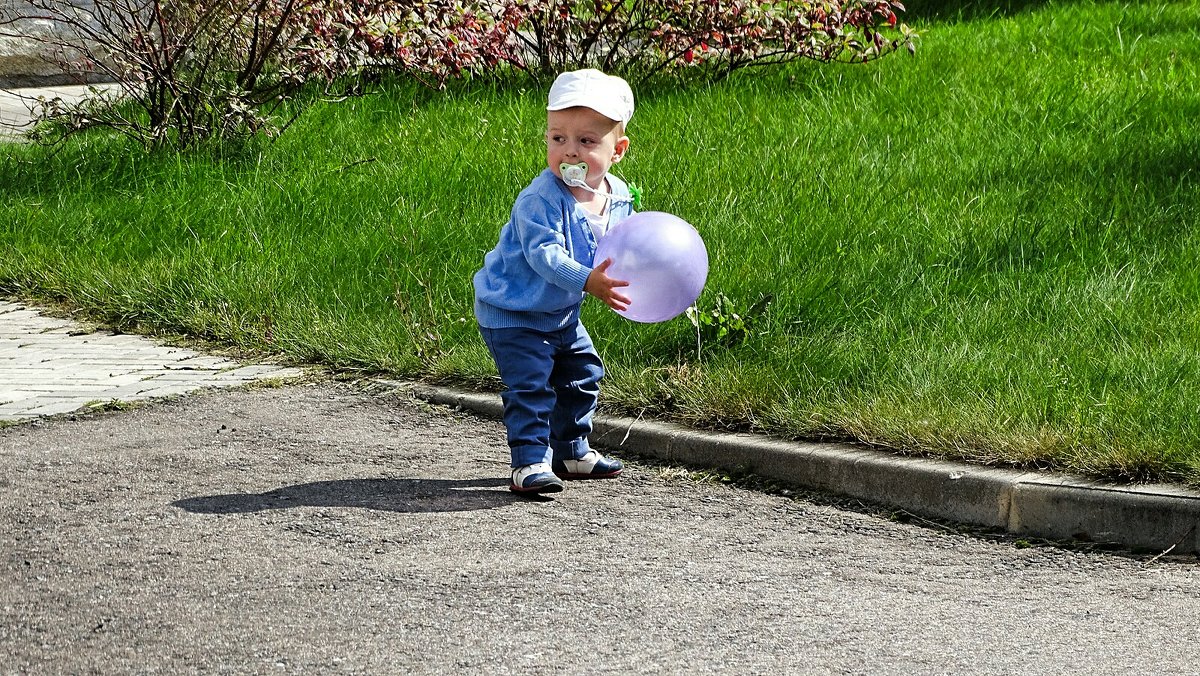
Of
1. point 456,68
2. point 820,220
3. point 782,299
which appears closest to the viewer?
point 782,299

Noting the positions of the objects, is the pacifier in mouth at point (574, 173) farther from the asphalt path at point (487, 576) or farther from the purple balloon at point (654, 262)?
the asphalt path at point (487, 576)

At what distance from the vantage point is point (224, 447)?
5.30m

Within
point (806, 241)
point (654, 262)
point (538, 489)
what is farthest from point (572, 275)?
point (806, 241)

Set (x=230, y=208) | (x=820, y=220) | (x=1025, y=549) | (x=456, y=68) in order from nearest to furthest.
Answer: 1. (x=1025, y=549)
2. (x=820, y=220)
3. (x=230, y=208)
4. (x=456, y=68)

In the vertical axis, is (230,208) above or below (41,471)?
above

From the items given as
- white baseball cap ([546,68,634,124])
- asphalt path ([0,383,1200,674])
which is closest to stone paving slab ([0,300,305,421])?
asphalt path ([0,383,1200,674])

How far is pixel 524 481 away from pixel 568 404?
36 centimetres

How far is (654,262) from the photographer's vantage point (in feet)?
14.7

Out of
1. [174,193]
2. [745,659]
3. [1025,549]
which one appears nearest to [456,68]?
[174,193]

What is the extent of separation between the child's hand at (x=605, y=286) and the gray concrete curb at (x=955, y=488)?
0.88 meters

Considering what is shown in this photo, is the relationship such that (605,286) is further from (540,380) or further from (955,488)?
(955,488)

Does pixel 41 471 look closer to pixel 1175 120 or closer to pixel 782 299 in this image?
pixel 782 299

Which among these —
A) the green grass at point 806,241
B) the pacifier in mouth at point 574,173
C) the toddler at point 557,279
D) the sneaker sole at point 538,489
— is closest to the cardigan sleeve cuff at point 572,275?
the toddler at point 557,279

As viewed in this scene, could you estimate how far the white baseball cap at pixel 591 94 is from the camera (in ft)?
14.7
